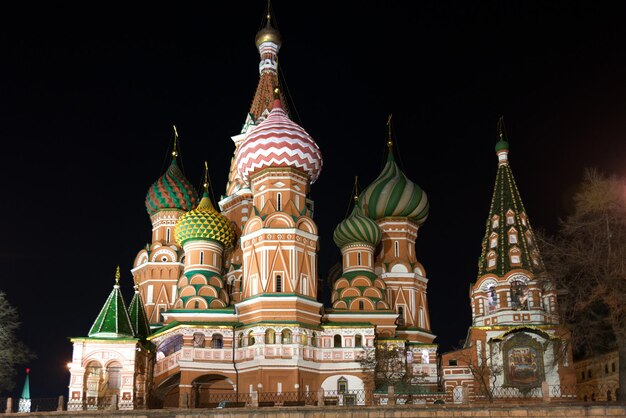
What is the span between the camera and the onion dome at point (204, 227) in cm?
3775

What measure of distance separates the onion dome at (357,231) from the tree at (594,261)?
14552mm

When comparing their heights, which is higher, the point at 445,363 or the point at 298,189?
the point at 298,189

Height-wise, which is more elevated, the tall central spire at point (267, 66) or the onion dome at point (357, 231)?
the tall central spire at point (267, 66)

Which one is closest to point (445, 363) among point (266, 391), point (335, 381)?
point (335, 381)

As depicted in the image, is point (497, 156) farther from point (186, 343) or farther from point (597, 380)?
point (186, 343)

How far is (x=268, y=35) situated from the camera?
48656mm

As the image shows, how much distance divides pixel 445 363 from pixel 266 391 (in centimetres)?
951

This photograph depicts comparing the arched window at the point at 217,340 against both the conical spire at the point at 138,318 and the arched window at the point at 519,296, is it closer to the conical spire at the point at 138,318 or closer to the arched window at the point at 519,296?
the conical spire at the point at 138,318

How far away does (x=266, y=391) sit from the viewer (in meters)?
32.1

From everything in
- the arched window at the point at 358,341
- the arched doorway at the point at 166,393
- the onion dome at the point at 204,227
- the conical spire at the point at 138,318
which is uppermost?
the onion dome at the point at 204,227

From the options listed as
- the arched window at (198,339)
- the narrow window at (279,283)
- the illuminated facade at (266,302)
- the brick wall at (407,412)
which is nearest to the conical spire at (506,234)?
the illuminated facade at (266,302)

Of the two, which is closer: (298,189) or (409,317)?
(298,189)

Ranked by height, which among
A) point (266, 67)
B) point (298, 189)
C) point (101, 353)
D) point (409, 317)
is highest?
point (266, 67)

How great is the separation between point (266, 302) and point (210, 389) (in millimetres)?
4603
